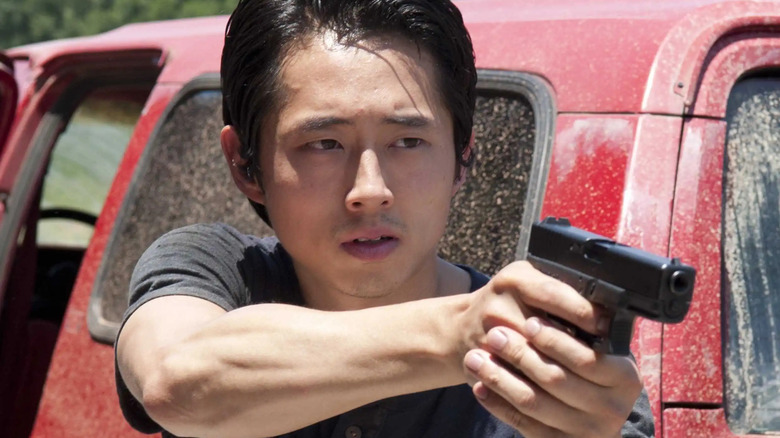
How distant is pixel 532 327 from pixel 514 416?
0.14 metres

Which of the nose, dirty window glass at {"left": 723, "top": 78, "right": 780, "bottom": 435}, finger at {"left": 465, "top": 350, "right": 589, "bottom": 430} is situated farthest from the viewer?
dirty window glass at {"left": 723, "top": 78, "right": 780, "bottom": 435}

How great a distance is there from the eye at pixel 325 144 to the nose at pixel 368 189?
5cm

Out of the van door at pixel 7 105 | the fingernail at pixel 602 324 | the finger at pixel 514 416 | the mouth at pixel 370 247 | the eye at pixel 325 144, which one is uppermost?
the eye at pixel 325 144

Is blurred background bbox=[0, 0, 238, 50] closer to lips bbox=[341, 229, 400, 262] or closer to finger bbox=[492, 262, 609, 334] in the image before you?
lips bbox=[341, 229, 400, 262]

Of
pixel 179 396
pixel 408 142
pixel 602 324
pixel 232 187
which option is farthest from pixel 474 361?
pixel 232 187

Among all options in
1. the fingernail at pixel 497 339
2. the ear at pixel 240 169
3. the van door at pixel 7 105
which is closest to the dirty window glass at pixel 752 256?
the fingernail at pixel 497 339

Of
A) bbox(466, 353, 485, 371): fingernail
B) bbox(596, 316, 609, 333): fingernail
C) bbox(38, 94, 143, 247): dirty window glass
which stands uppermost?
bbox(596, 316, 609, 333): fingernail

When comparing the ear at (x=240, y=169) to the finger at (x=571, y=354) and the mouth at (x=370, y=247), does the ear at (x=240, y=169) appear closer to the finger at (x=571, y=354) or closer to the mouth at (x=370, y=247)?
the mouth at (x=370, y=247)

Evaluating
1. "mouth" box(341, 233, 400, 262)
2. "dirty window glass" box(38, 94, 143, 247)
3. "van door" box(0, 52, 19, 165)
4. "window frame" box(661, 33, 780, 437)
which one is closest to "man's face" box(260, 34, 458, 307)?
"mouth" box(341, 233, 400, 262)

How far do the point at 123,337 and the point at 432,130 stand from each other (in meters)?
0.57

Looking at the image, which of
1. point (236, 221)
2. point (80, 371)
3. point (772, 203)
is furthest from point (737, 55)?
point (80, 371)

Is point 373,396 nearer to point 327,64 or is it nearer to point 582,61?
point 327,64

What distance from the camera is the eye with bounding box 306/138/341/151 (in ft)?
6.39

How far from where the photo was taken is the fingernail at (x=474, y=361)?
1507 millimetres
